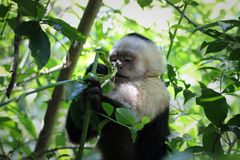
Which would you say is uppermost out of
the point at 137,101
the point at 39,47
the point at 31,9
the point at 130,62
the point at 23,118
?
the point at 31,9

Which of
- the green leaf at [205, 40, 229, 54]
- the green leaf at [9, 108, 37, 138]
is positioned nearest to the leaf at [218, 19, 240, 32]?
the green leaf at [205, 40, 229, 54]

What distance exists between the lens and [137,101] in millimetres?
2156

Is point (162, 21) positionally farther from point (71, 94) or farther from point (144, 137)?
point (71, 94)

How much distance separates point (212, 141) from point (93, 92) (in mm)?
468

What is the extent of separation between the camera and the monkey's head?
247cm

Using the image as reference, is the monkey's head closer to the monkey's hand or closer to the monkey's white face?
the monkey's white face

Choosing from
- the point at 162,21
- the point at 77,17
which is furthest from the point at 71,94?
the point at 162,21

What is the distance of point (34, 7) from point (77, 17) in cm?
155

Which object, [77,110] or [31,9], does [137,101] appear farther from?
[31,9]

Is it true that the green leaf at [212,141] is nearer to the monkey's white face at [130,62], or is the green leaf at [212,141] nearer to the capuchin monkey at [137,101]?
the capuchin monkey at [137,101]

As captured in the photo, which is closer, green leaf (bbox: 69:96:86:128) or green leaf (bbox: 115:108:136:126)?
green leaf (bbox: 115:108:136:126)

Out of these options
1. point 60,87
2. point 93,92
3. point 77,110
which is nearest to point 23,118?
point 60,87

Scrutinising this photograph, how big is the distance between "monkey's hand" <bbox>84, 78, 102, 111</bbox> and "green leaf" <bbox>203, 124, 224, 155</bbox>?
0.41m

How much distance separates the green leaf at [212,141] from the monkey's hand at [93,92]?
0.41 m
